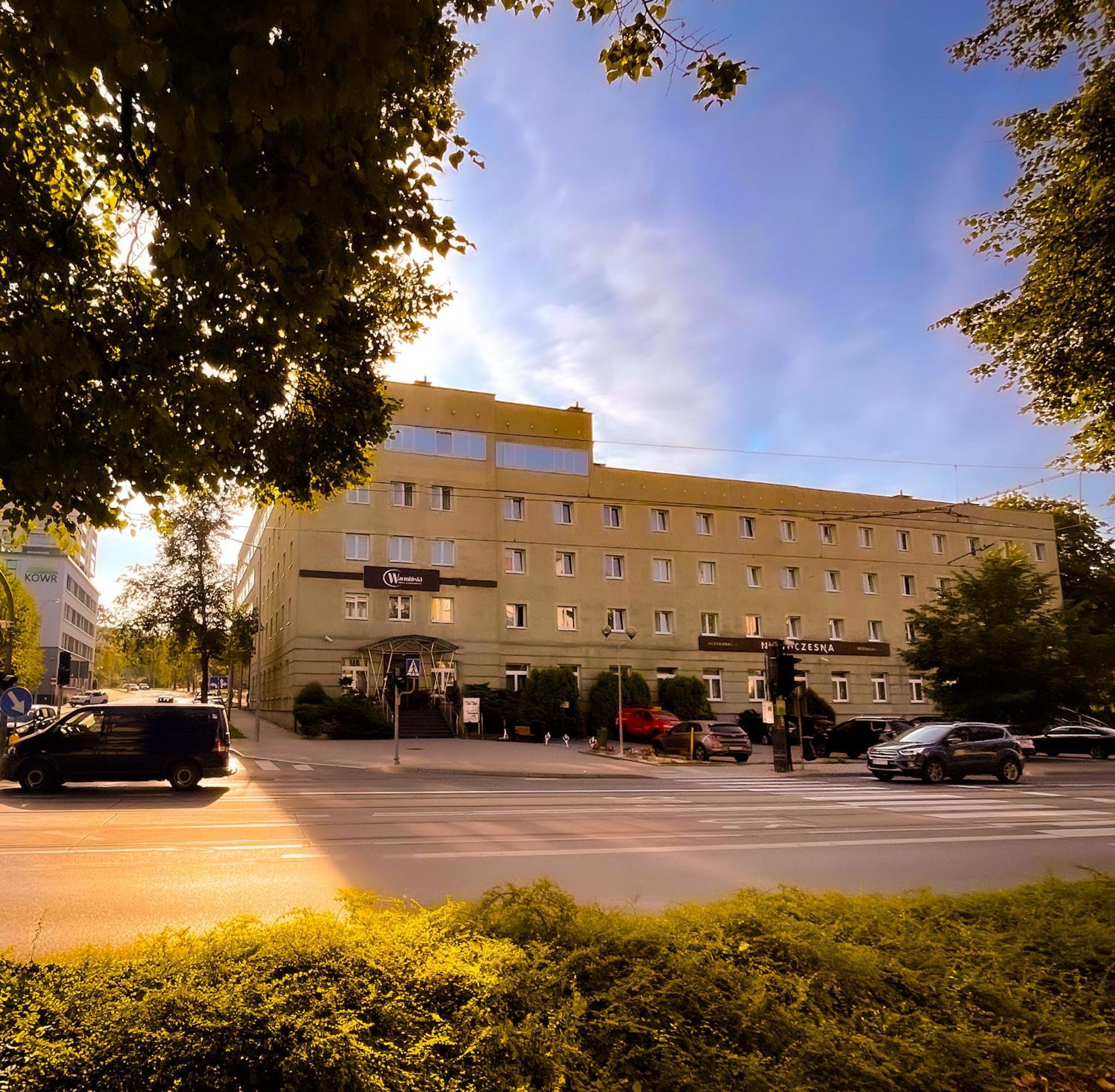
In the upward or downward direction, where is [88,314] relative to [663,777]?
upward

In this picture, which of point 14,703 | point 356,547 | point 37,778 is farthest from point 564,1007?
point 356,547

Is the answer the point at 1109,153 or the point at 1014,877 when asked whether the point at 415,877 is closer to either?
the point at 1014,877

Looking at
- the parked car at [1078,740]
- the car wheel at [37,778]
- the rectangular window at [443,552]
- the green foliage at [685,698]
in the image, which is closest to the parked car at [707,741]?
the green foliage at [685,698]

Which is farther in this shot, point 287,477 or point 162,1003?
point 287,477

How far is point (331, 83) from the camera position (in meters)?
3.61

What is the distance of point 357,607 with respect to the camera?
127ft

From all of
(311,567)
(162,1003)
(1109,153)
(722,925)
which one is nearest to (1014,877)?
(722,925)

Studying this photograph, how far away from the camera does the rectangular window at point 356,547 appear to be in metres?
38.8

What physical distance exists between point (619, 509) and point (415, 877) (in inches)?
1436

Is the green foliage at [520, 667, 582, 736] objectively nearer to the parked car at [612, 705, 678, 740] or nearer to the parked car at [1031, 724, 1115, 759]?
the parked car at [612, 705, 678, 740]

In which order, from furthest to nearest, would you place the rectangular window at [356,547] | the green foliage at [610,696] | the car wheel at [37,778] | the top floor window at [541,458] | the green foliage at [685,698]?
1. the top floor window at [541,458]
2. the green foliage at [685,698]
3. the green foliage at [610,696]
4. the rectangular window at [356,547]
5. the car wheel at [37,778]

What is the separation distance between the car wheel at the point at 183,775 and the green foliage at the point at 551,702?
21039 mm

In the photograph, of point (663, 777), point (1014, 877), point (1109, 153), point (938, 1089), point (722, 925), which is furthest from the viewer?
point (663, 777)

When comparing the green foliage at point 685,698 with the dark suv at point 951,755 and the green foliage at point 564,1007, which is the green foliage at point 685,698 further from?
the green foliage at point 564,1007
